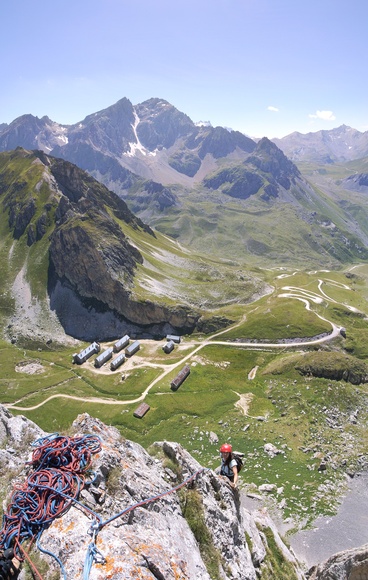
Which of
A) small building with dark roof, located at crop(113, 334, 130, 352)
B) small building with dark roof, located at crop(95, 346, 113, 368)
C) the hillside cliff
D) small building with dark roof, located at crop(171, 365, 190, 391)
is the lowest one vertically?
small building with dark roof, located at crop(95, 346, 113, 368)

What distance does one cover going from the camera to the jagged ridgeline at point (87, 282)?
129 metres

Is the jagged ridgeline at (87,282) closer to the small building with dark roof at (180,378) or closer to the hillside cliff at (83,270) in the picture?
the hillside cliff at (83,270)

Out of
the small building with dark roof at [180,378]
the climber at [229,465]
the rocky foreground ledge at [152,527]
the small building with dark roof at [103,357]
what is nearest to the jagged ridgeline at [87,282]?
Result: the small building with dark roof at [103,357]

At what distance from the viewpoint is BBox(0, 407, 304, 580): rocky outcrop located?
1349 cm

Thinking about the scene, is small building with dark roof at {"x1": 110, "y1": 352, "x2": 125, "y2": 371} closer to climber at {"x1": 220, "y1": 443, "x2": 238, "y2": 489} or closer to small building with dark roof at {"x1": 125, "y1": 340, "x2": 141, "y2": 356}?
small building with dark roof at {"x1": 125, "y1": 340, "x2": 141, "y2": 356}

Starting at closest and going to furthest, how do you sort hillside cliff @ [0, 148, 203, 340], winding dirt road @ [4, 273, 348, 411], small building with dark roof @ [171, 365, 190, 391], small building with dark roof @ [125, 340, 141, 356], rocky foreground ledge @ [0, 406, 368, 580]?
rocky foreground ledge @ [0, 406, 368, 580] → winding dirt road @ [4, 273, 348, 411] → small building with dark roof @ [171, 365, 190, 391] → small building with dark roof @ [125, 340, 141, 356] → hillside cliff @ [0, 148, 203, 340]

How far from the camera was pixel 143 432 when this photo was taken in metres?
76.0

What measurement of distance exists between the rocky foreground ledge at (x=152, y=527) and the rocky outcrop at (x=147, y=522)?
0.13 feet

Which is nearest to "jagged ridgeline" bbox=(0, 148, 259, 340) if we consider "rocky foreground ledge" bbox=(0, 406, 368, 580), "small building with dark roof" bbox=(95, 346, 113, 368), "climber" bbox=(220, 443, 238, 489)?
"small building with dark roof" bbox=(95, 346, 113, 368)

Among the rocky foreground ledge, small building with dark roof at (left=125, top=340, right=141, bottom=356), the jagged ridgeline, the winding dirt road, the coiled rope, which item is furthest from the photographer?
the jagged ridgeline

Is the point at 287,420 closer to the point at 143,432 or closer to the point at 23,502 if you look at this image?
the point at 143,432

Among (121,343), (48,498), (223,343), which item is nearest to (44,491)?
(48,498)

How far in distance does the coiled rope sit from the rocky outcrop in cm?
21

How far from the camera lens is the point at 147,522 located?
655 inches
